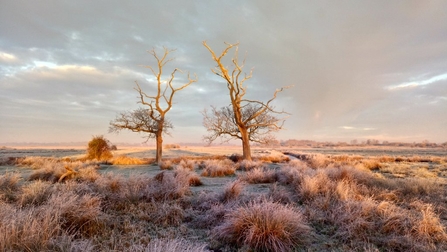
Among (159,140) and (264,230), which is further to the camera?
(159,140)

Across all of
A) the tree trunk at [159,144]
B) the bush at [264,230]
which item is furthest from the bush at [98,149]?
the bush at [264,230]

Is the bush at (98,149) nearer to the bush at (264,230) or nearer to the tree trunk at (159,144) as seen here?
the tree trunk at (159,144)

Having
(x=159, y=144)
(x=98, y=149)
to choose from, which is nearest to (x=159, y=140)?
(x=159, y=144)

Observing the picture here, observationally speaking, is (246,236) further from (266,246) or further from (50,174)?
(50,174)

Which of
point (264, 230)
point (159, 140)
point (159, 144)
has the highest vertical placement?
point (159, 140)

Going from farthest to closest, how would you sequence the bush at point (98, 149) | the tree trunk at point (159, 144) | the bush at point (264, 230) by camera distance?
the bush at point (98, 149) → the tree trunk at point (159, 144) → the bush at point (264, 230)

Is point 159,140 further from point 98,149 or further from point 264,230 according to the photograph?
point 264,230

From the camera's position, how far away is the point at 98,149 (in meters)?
25.6

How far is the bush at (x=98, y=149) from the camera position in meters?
25.5

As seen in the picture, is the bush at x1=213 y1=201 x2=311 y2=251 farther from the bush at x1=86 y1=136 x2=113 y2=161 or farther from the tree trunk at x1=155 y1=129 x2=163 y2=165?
the bush at x1=86 y1=136 x2=113 y2=161

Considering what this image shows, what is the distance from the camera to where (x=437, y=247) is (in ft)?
12.6

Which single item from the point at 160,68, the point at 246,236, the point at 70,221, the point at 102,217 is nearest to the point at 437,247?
the point at 246,236

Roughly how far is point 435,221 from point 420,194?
3.84m

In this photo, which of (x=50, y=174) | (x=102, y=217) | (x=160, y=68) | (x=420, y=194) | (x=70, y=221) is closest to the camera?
(x=70, y=221)
